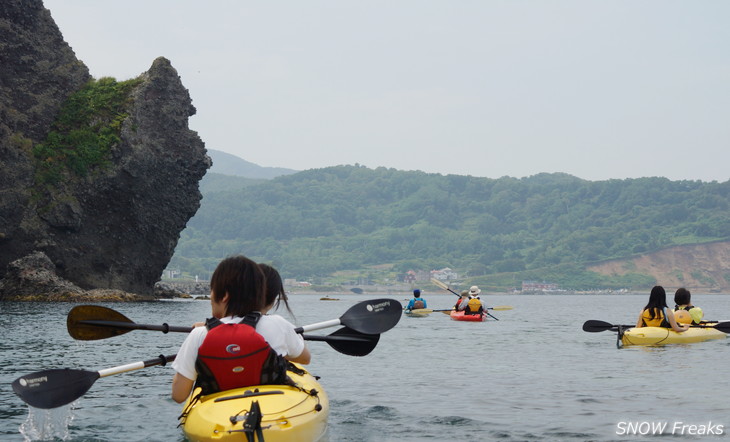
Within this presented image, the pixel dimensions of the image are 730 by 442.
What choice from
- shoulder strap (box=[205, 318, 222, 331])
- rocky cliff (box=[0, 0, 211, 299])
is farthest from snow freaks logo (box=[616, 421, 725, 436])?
rocky cliff (box=[0, 0, 211, 299])

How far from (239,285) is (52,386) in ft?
7.78

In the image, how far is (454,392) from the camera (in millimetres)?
14188

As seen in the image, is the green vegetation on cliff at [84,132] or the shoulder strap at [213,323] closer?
the shoulder strap at [213,323]

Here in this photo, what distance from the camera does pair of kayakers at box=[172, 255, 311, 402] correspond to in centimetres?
736

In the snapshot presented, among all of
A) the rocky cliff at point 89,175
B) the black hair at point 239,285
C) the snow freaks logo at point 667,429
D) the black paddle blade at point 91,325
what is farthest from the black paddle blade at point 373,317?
the rocky cliff at point 89,175

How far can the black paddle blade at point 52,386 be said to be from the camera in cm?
801

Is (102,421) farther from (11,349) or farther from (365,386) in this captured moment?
(11,349)

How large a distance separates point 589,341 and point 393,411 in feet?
49.8

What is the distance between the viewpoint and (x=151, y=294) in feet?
231

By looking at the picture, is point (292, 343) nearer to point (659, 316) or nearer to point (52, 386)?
point (52, 386)

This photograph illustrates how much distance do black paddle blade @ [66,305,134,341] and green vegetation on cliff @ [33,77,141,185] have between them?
5554 cm

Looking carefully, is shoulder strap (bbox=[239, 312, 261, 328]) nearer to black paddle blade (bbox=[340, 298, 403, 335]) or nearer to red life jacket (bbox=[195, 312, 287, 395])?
red life jacket (bbox=[195, 312, 287, 395])

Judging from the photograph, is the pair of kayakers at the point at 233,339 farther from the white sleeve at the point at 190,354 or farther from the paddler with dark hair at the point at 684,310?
the paddler with dark hair at the point at 684,310

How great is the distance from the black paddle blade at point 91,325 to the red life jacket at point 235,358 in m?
2.30
